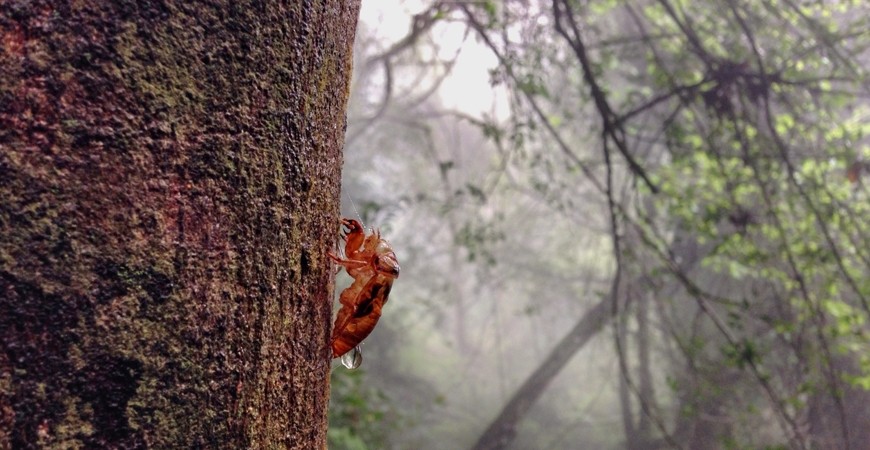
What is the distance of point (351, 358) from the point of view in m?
1.15

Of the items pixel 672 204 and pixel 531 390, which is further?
pixel 531 390

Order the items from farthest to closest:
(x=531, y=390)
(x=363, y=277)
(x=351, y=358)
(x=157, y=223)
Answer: (x=531, y=390) < (x=363, y=277) < (x=351, y=358) < (x=157, y=223)

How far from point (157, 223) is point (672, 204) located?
4855 millimetres

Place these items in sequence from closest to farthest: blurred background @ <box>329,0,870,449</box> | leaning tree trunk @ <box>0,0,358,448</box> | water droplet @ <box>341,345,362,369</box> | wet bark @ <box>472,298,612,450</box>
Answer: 1. leaning tree trunk @ <box>0,0,358,448</box>
2. water droplet @ <box>341,345,362,369</box>
3. blurred background @ <box>329,0,870,449</box>
4. wet bark @ <box>472,298,612,450</box>

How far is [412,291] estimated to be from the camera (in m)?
21.1

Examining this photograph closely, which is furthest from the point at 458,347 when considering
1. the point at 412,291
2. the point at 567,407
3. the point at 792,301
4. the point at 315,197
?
the point at 315,197

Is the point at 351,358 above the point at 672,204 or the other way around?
the other way around

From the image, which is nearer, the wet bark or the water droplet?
the water droplet

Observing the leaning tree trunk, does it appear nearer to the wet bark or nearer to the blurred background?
the blurred background

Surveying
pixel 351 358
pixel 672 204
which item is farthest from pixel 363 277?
pixel 672 204

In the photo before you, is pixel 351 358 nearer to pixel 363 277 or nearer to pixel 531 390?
pixel 363 277

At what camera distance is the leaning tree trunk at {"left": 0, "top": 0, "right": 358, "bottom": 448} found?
1.87 feet

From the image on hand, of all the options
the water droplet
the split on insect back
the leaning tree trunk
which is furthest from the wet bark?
the leaning tree trunk

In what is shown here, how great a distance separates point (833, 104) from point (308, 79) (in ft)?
17.7
